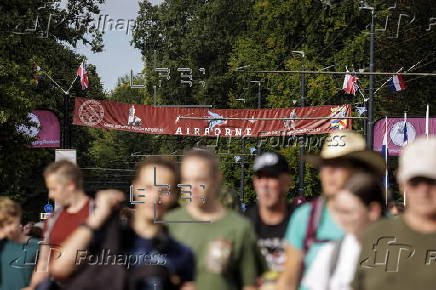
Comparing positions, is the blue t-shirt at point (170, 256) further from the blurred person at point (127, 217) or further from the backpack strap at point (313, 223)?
the backpack strap at point (313, 223)

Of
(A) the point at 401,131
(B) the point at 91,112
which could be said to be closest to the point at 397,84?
(A) the point at 401,131

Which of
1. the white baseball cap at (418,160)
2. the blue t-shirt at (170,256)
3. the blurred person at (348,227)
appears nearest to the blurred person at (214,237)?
the blue t-shirt at (170,256)

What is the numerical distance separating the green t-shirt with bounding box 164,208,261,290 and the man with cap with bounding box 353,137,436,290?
1507 millimetres

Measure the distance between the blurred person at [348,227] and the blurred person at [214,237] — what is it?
2.97 ft

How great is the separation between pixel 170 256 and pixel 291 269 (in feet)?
2.07

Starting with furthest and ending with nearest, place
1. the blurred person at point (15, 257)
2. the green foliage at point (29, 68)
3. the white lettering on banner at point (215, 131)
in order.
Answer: the white lettering on banner at point (215, 131) → the green foliage at point (29, 68) → the blurred person at point (15, 257)

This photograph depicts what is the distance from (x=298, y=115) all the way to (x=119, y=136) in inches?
1779

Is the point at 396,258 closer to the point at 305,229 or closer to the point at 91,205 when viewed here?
the point at 305,229

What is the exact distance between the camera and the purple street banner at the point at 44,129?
3253 cm

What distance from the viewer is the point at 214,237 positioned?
5.61 m

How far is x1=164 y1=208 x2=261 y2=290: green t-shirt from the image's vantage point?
5574 mm

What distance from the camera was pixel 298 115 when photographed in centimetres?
4053

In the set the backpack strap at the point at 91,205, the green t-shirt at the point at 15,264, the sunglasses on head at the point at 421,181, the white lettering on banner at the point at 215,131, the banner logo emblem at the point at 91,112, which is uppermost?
the banner logo emblem at the point at 91,112

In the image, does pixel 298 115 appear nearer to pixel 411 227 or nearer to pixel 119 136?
pixel 411 227
